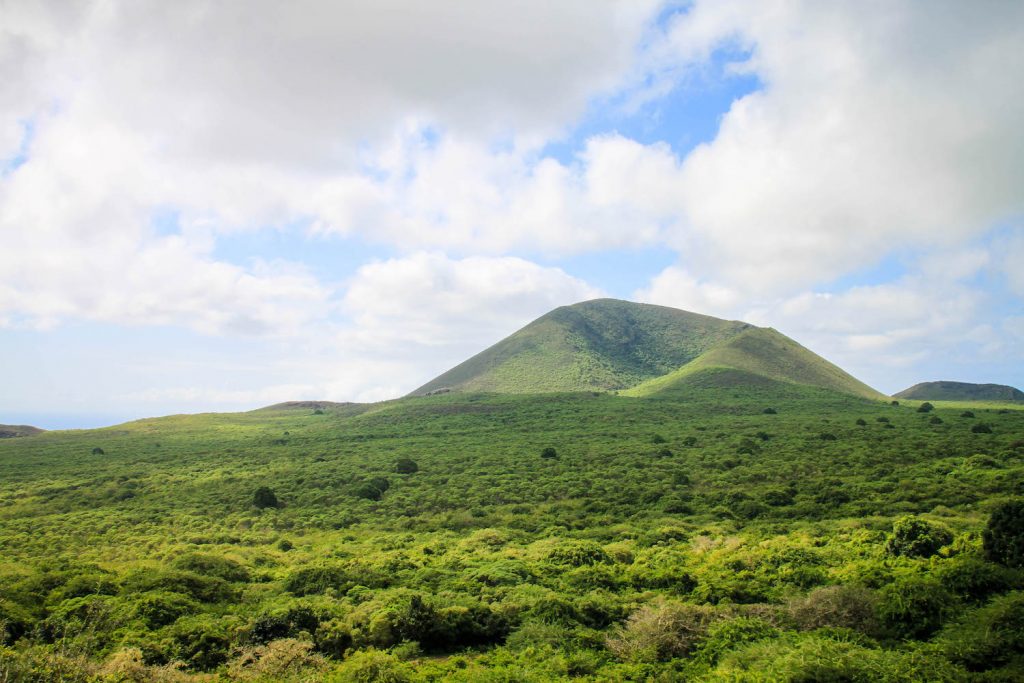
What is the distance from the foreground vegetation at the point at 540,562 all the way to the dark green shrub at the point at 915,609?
0.18 feet

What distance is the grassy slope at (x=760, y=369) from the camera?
323 feet

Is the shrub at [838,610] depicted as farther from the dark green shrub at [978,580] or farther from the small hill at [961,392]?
the small hill at [961,392]

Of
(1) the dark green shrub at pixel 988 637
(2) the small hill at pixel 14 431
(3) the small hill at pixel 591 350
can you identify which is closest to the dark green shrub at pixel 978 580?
(1) the dark green shrub at pixel 988 637

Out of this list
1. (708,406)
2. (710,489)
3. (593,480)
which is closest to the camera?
(710,489)

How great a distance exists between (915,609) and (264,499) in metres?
35.4

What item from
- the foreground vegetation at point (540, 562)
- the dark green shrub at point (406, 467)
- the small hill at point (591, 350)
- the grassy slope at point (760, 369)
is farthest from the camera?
the small hill at point (591, 350)

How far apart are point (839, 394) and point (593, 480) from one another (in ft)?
221

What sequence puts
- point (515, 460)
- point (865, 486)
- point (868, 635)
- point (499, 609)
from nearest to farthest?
1. point (868, 635)
2. point (499, 609)
3. point (865, 486)
4. point (515, 460)

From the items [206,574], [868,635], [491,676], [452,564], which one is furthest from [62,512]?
[868,635]

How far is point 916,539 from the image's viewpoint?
19.0 m

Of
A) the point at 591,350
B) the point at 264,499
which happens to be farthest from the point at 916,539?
the point at 591,350

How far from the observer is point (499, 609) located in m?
17.0

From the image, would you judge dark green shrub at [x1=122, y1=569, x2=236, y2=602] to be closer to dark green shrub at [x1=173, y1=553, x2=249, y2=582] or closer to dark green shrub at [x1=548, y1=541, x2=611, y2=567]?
dark green shrub at [x1=173, y1=553, x2=249, y2=582]

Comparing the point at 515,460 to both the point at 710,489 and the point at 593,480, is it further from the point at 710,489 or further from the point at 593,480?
the point at 710,489
